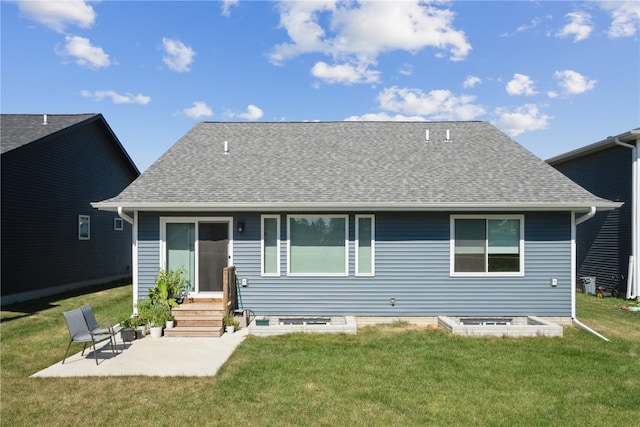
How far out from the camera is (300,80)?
1869 centimetres

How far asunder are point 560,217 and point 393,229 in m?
3.89

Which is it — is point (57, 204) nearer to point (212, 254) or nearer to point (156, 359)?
point (212, 254)

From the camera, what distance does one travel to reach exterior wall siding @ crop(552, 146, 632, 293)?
13078mm

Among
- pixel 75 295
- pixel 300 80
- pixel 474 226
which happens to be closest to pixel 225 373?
pixel 474 226

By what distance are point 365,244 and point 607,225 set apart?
1017 centimetres

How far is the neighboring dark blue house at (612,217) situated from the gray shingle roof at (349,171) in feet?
14.7

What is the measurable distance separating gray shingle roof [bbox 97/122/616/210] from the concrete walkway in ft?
9.58

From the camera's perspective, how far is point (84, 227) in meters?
15.8

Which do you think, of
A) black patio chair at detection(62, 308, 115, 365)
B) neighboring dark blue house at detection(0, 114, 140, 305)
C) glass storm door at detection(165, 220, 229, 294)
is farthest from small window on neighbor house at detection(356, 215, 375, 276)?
neighboring dark blue house at detection(0, 114, 140, 305)

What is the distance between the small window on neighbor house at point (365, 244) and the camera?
9289 mm

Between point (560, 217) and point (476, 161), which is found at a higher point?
point (476, 161)

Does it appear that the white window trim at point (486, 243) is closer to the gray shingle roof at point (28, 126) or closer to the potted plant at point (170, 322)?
the potted plant at point (170, 322)

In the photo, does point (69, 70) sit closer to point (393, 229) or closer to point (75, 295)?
point (75, 295)

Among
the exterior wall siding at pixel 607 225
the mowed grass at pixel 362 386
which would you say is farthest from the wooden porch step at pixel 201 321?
the exterior wall siding at pixel 607 225
